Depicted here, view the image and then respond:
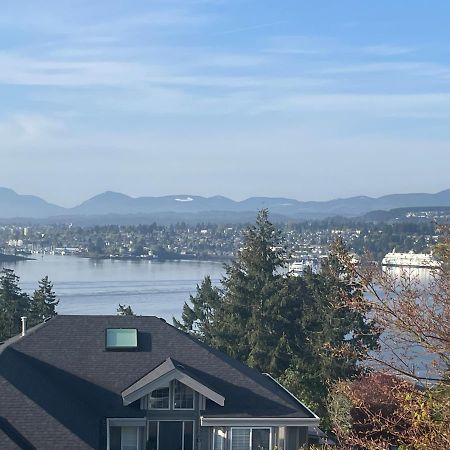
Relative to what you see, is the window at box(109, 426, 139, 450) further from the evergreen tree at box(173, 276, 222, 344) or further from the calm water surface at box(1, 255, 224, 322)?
the calm water surface at box(1, 255, 224, 322)

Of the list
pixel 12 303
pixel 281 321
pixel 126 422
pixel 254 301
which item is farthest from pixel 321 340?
pixel 126 422

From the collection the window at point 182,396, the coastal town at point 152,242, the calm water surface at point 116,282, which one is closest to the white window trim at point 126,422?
the window at point 182,396

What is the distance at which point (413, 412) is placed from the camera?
6.14 m

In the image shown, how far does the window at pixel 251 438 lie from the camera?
14898mm

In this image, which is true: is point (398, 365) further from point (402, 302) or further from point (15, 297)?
point (15, 297)

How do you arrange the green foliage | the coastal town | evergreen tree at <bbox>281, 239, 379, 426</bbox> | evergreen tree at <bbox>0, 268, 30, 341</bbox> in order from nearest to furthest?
evergreen tree at <bbox>281, 239, 379, 426</bbox>
the green foliage
evergreen tree at <bbox>0, 268, 30, 341</bbox>
the coastal town

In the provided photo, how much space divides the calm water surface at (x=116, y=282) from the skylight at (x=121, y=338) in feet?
91.5

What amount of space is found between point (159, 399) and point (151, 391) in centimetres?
20

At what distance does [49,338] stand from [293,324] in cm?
1267

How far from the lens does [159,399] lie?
1519 cm

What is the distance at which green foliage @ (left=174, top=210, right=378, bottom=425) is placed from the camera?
955 inches

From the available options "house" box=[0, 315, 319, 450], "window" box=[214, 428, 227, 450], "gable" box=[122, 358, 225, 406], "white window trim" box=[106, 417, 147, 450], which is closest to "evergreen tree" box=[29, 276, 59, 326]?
"house" box=[0, 315, 319, 450]

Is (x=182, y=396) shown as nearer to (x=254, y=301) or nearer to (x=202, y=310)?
(x=254, y=301)

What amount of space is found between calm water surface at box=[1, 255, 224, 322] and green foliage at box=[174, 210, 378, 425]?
14575mm
